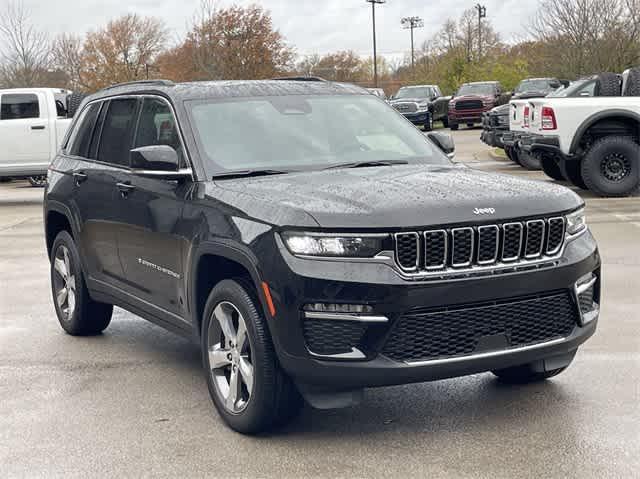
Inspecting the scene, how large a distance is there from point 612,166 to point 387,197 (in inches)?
482

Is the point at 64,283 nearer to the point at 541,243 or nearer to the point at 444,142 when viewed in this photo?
the point at 444,142

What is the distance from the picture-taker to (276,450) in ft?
16.3

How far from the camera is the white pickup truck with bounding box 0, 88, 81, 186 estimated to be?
20.1 metres

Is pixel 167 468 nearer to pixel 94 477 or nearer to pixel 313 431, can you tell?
pixel 94 477

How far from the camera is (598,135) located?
1638cm

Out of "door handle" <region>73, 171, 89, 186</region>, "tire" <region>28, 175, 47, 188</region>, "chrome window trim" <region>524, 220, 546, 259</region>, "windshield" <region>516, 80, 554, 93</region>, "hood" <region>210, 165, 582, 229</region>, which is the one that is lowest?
"tire" <region>28, 175, 47, 188</region>

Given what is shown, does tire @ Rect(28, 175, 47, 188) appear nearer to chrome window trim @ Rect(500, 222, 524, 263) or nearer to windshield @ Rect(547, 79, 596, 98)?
windshield @ Rect(547, 79, 596, 98)

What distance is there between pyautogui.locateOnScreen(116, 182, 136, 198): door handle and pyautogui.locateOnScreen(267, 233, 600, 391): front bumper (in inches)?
77.2

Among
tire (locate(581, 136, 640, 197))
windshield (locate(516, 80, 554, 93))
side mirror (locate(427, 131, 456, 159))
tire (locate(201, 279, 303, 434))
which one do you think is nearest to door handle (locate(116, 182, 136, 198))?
tire (locate(201, 279, 303, 434))

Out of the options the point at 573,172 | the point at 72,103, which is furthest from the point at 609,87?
the point at 72,103

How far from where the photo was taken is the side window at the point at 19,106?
2033cm

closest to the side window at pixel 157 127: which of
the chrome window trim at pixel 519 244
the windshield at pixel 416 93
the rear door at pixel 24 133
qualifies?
the chrome window trim at pixel 519 244

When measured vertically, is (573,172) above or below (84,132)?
below

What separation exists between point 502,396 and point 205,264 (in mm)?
1766
